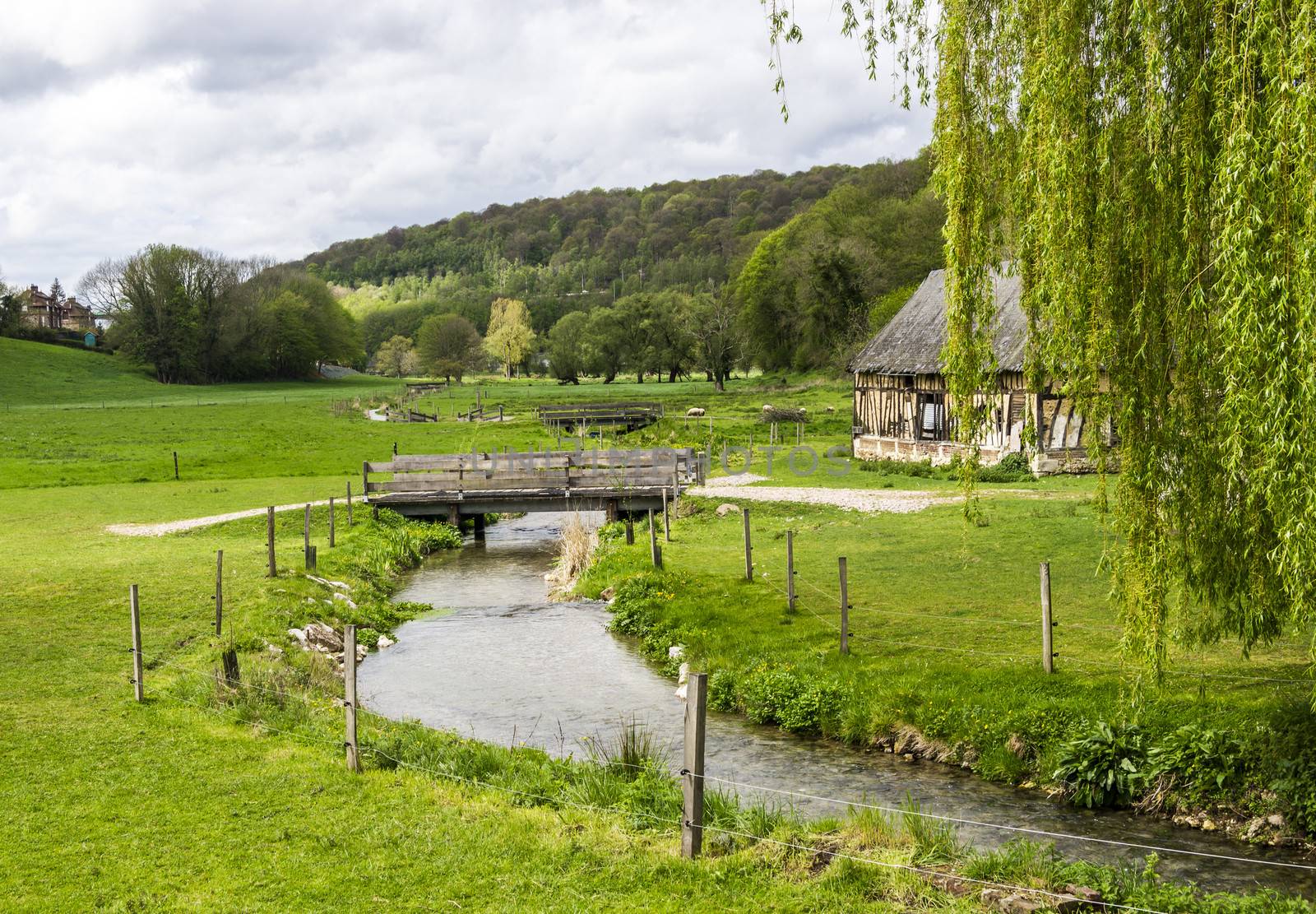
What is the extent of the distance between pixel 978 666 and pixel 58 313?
17332 centimetres

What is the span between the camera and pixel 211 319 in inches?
4205

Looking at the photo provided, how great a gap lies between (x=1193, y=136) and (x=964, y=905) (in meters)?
6.76

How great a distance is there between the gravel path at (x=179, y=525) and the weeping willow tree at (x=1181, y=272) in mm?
23500

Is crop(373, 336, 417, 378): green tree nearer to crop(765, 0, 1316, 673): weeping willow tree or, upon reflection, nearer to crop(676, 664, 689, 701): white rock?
crop(676, 664, 689, 701): white rock

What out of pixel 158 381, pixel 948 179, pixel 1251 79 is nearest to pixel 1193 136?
pixel 1251 79

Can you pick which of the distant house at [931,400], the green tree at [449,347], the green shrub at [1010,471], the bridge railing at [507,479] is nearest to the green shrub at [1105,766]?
the bridge railing at [507,479]

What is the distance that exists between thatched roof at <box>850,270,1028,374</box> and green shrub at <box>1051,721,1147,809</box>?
84.0 ft

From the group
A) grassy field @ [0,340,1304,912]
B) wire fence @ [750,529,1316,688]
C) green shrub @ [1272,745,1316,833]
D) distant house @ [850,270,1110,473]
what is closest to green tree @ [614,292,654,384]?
distant house @ [850,270,1110,473]

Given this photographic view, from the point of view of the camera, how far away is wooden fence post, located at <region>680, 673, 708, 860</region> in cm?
861

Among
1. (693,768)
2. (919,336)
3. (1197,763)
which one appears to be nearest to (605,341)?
(919,336)

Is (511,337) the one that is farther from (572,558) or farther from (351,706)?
(351,706)

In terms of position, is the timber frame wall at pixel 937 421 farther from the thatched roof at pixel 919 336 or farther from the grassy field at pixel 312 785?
the grassy field at pixel 312 785

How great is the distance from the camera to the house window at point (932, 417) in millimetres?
39719

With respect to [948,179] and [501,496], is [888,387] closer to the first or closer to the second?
[501,496]
